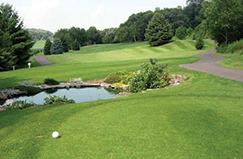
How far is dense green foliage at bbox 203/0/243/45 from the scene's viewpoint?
118ft

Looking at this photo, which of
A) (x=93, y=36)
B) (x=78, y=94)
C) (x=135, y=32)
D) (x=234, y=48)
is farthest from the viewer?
(x=93, y=36)

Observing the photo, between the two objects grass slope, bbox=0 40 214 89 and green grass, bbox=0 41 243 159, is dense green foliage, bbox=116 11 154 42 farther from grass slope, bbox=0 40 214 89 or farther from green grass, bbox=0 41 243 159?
green grass, bbox=0 41 243 159

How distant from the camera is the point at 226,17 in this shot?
3578cm

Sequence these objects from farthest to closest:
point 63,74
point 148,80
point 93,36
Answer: point 93,36
point 63,74
point 148,80

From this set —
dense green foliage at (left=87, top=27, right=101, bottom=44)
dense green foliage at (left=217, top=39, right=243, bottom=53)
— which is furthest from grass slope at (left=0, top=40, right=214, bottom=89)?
dense green foliage at (left=87, top=27, right=101, bottom=44)

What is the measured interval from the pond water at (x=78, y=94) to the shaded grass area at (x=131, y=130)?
5910 mm

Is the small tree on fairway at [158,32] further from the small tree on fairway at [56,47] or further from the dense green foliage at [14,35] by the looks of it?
the dense green foliage at [14,35]

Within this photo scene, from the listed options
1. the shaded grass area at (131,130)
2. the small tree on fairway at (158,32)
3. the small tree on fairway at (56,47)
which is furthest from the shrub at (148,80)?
the small tree on fairway at (56,47)

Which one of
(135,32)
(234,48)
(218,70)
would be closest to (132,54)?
(234,48)

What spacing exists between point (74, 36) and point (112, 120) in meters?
106

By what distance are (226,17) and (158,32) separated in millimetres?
30746

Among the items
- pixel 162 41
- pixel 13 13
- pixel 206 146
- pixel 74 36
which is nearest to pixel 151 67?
pixel 206 146

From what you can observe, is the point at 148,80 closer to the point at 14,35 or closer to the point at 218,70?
the point at 218,70

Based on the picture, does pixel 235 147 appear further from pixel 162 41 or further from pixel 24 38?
pixel 162 41
